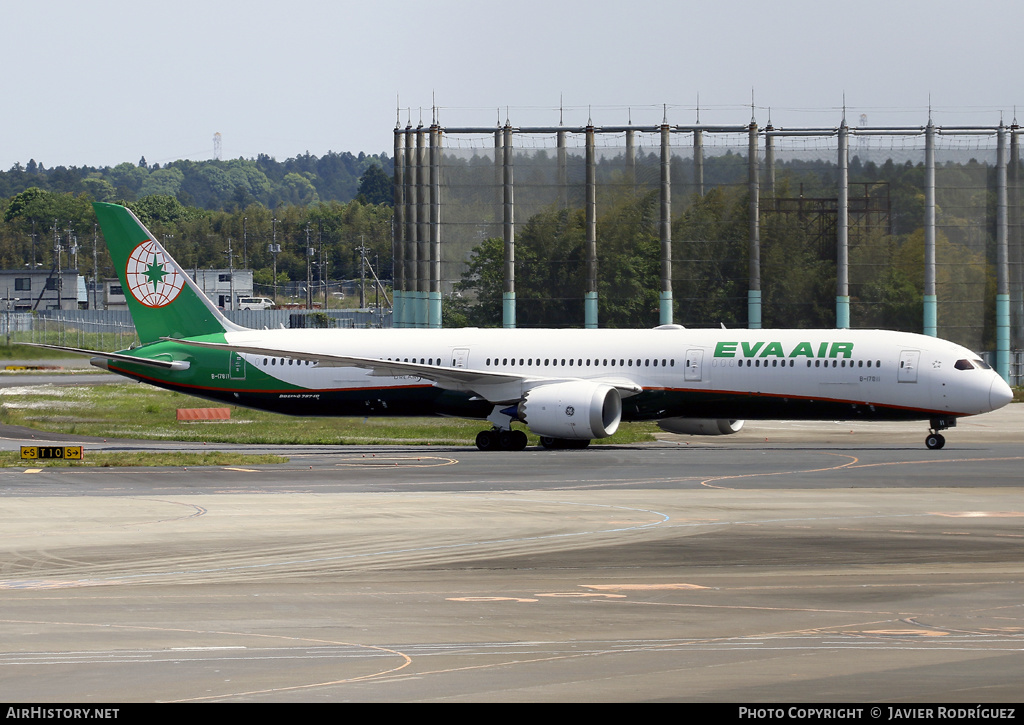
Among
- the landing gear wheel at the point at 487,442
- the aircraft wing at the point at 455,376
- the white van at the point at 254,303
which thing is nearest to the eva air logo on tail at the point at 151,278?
the aircraft wing at the point at 455,376

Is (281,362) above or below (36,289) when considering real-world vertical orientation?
below

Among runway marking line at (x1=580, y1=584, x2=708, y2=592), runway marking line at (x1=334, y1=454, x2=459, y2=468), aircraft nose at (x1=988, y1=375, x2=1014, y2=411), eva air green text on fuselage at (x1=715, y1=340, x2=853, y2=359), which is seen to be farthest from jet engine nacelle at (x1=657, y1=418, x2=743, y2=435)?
runway marking line at (x1=580, y1=584, x2=708, y2=592)

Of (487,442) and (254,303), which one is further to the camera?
(254,303)

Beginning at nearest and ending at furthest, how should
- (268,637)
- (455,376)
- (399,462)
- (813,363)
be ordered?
(268,637) < (399,462) < (813,363) < (455,376)

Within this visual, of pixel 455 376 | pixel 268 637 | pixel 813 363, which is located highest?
pixel 813 363

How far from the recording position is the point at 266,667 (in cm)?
1297

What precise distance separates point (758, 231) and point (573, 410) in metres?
36.1

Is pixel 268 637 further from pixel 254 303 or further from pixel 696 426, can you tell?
pixel 254 303

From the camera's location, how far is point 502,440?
4609 cm

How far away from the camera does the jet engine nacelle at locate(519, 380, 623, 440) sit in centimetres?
4316

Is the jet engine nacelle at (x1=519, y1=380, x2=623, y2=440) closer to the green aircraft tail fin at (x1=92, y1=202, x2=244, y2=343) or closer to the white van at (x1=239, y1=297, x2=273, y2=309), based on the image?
the green aircraft tail fin at (x1=92, y1=202, x2=244, y2=343)

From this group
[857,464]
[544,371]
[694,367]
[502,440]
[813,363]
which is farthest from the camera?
[544,371]

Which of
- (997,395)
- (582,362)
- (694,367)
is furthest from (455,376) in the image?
(997,395)
